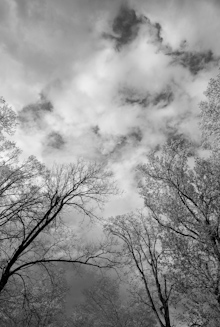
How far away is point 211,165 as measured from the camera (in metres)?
10.1

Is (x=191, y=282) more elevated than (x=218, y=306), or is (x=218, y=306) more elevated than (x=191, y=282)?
(x=191, y=282)

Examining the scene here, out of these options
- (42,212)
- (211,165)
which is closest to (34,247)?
(42,212)

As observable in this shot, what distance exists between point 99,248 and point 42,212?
2825 millimetres

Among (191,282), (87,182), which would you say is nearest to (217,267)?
(191,282)

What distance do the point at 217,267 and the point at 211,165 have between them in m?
4.40

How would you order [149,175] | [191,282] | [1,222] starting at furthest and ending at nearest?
[149,175], [191,282], [1,222]

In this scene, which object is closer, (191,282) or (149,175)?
(191,282)

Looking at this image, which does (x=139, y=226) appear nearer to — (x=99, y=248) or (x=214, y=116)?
(x=99, y=248)

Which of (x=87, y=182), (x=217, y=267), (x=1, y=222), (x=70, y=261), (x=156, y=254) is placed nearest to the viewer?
(x=1, y=222)

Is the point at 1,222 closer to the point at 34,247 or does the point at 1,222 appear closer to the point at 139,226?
the point at 34,247

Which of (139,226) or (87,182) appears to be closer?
(87,182)

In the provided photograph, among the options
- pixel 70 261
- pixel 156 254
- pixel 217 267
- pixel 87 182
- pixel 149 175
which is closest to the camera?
pixel 70 261

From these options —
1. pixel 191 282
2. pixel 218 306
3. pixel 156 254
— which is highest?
pixel 156 254

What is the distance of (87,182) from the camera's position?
34.9 ft
